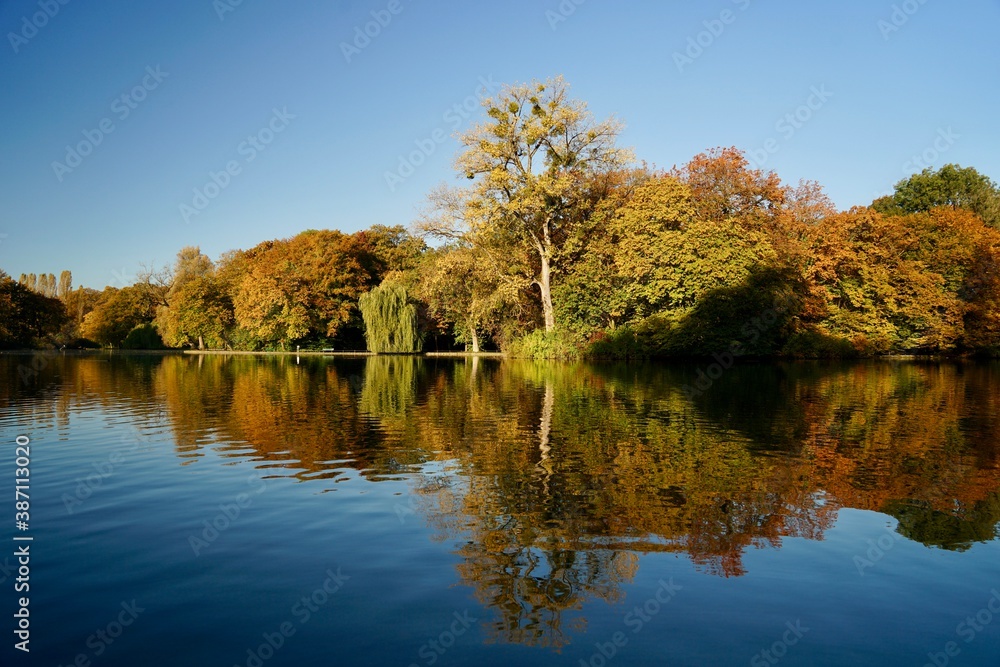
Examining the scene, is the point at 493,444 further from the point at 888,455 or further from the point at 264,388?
the point at 264,388

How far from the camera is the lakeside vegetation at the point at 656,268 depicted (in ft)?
158

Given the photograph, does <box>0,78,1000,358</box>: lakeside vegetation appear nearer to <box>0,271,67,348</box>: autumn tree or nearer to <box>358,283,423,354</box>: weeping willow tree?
<box>358,283,423,354</box>: weeping willow tree

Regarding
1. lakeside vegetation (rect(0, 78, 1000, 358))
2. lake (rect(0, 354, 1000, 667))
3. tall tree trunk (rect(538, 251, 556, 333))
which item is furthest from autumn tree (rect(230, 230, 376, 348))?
lake (rect(0, 354, 1000, 667))

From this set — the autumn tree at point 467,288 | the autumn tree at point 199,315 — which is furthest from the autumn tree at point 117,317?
the autumn tree at point 467,288

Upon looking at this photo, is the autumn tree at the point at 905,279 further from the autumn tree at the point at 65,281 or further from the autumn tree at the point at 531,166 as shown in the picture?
the autumn tree at the point at 65,281

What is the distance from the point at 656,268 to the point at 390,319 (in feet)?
84.9

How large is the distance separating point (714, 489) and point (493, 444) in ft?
17.2

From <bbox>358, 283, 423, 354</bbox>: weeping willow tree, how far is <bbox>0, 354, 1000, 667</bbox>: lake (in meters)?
45.1

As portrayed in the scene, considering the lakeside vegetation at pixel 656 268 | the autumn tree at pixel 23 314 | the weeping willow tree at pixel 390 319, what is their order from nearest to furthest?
1. the lakeside vegetation at pixel 656 268
2. the weeping willow tree at pixel 390 319
3. the autumn tree at pixel 23 314

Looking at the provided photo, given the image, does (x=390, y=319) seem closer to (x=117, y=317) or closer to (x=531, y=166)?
(x=531, y=166)

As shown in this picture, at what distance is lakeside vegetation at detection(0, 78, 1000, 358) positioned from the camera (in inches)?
1901

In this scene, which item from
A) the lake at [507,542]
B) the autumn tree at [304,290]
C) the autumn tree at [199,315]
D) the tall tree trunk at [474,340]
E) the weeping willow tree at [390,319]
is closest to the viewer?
the lake at [507,542]

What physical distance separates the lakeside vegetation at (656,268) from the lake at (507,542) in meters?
31.5

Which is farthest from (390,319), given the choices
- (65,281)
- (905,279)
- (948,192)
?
(65,281)
